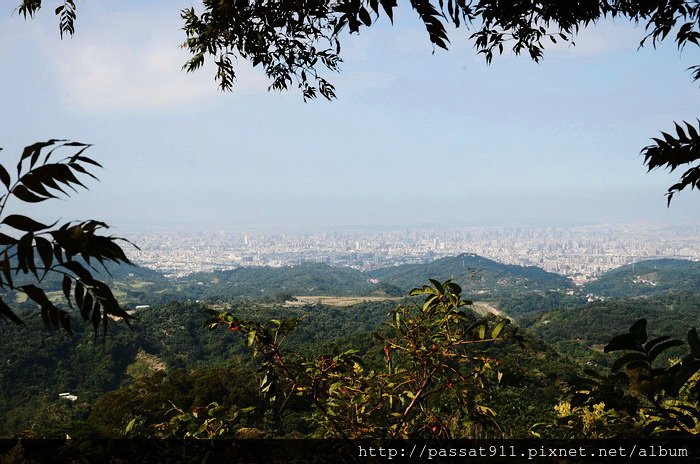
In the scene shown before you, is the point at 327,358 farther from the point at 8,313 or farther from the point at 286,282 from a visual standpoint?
the point at 286,282

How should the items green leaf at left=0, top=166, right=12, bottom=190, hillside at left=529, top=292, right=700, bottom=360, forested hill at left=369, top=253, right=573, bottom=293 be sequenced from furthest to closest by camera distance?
1. forested hill at left=369, top=253, right=573, bottom=293
2. hillside at left=529, top=292, right=700, bottom=360
3. green leaf at left=0, top=166, right=12, bottom=190

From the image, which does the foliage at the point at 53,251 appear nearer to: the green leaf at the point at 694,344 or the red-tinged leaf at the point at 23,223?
the red-tinged leaf at the point at 23,223

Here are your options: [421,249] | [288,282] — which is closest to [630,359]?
[288,282]

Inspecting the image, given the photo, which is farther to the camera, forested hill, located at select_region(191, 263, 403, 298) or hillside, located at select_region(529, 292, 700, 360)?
forested hill, located at select_region(191, 263, 403, 298)

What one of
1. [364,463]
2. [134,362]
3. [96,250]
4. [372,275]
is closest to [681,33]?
[364,463]

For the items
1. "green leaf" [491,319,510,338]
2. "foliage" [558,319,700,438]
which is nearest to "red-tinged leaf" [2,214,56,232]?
"foliage" [558,319,700,438]

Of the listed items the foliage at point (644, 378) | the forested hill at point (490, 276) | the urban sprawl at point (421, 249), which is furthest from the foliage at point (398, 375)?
the urban sprawl at point (421, 249)

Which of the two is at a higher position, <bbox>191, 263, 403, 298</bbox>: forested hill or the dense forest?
the dense forest

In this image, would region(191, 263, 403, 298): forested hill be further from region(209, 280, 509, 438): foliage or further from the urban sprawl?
region(209, 280, 509, 438): foliage
